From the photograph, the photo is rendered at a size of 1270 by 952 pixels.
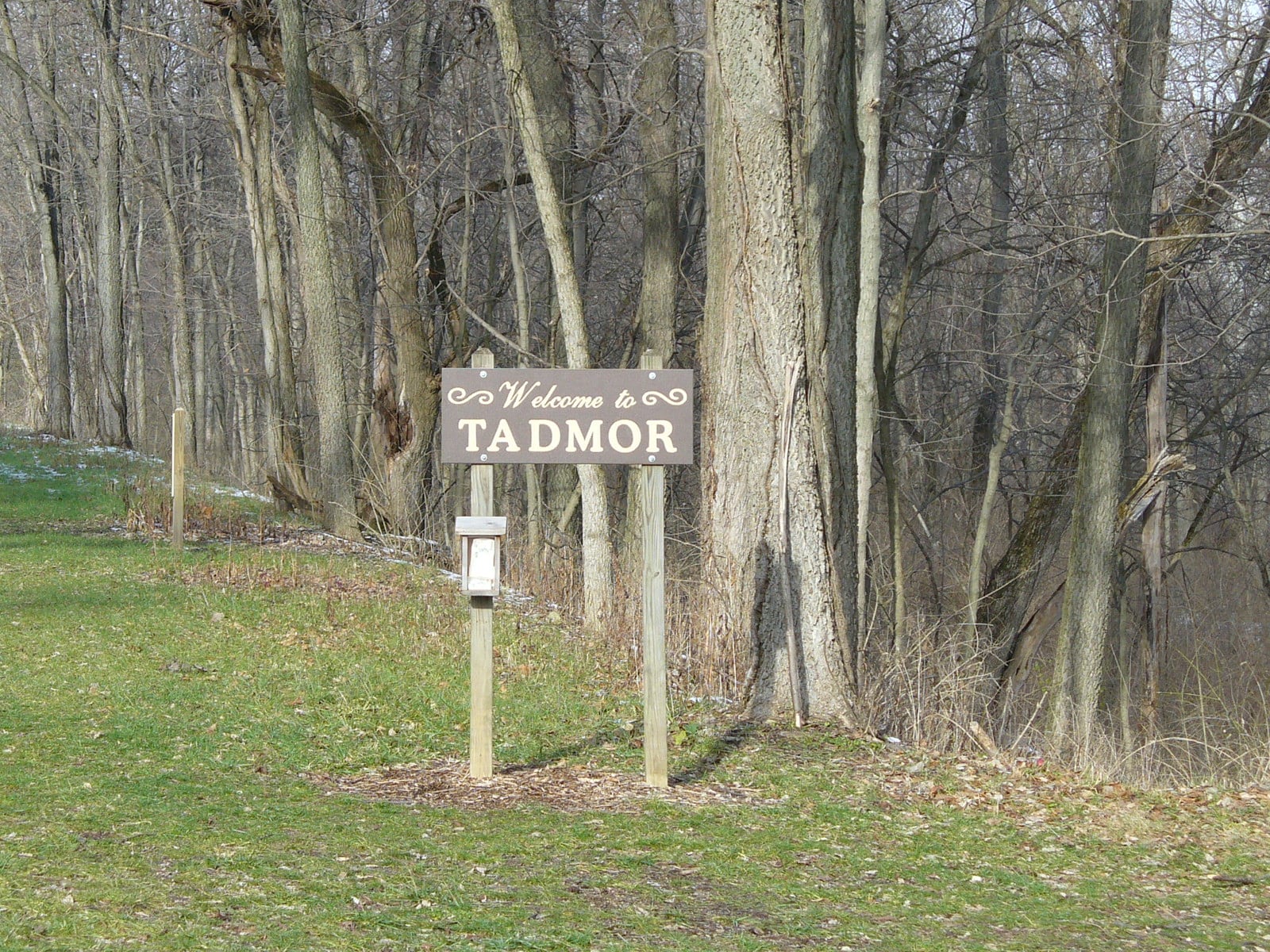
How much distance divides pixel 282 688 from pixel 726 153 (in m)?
4.42

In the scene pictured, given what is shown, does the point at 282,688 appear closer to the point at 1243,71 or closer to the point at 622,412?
the point at 622,412

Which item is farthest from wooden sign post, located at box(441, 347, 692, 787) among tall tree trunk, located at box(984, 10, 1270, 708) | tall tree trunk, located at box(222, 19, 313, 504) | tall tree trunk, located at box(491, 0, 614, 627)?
tall tree trunk, located at box(222, 19, 313, 504)

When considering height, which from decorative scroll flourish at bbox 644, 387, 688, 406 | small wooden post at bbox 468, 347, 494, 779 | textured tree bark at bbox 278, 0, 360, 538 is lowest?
small wooden post at bbox 468, 347, 494, 779

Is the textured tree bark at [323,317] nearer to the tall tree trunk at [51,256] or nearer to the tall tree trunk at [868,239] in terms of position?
the tall tree trunk at [868,239]

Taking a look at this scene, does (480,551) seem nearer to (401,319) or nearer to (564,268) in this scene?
(564,268)

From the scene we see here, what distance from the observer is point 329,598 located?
460 inches

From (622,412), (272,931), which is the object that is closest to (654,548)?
(622,412)

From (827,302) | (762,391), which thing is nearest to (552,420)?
(762,391)

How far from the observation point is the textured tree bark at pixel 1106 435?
1284 centimetres

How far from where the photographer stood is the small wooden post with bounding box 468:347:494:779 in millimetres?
6336

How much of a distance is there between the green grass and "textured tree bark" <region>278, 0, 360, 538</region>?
7.08 meters

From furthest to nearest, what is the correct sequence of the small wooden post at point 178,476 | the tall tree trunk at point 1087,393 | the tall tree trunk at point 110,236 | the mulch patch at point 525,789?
the tall tree trunk at point 110,236 < the small wooden post at point 178,476 < the tall tree trunk at point 1087,393 < the mulch patch at point 525,789

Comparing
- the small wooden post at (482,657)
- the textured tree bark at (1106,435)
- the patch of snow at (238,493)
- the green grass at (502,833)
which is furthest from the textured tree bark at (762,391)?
the patch of snow at (238,493)

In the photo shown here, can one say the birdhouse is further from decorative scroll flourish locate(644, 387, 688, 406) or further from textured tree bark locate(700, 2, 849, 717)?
textured tree bark locate(700, 2, 849, 717)
